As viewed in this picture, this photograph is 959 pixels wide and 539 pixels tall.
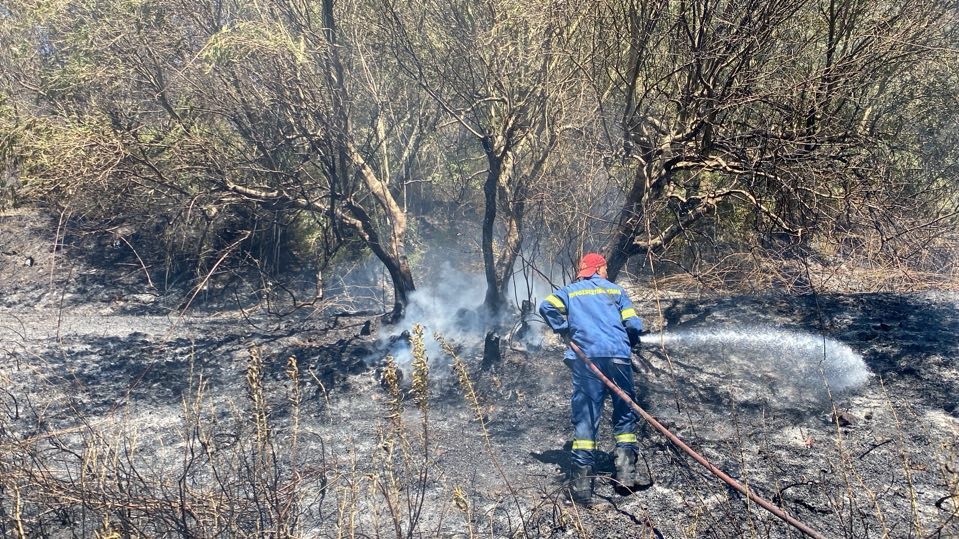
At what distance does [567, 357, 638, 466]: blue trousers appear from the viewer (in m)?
5.06

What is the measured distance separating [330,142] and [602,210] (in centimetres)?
416

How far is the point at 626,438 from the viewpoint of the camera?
5070mm

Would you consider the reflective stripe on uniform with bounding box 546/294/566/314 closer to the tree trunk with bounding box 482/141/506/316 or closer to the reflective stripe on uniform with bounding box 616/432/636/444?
the reflective stripe on uniform with bounding box 616/432/636/444

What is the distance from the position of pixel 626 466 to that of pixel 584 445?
33cm

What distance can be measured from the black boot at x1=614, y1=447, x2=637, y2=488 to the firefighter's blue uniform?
50 millimetres

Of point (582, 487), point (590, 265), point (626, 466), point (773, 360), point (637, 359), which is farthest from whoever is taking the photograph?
point (637, 359)

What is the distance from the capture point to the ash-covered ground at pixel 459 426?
3471mm

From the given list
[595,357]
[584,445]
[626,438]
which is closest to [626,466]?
[626,438]

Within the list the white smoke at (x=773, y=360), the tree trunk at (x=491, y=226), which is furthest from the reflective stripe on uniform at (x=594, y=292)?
the tree trunk at (x=491, y=226)

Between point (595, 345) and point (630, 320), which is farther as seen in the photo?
point (630, 320)

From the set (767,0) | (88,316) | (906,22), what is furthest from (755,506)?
(88,316)

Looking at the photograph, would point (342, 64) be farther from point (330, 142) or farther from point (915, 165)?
point (915, 165)

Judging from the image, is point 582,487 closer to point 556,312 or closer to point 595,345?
point 595,345

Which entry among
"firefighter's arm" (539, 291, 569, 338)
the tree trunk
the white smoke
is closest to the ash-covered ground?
the white smoke
